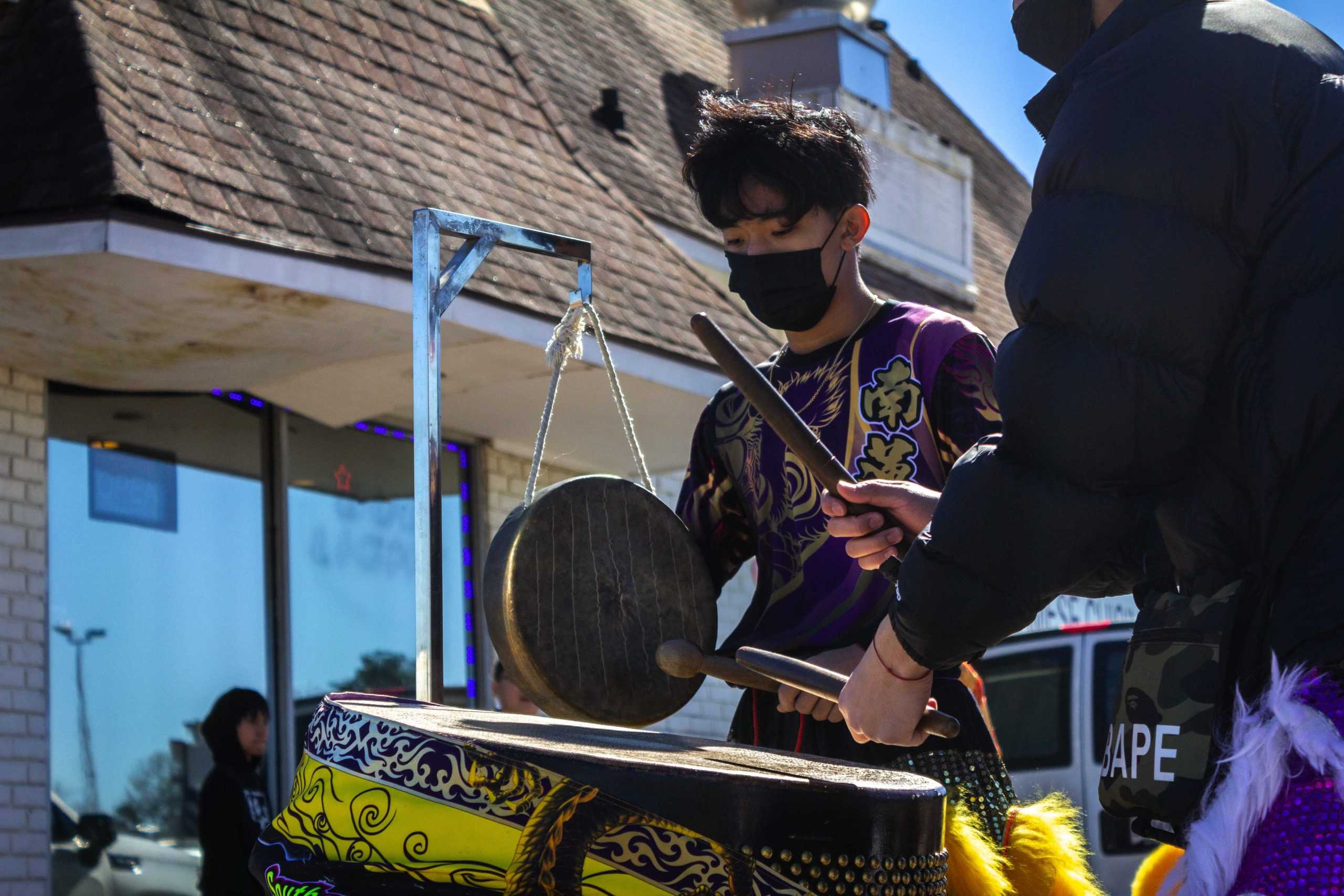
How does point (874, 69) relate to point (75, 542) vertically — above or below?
above

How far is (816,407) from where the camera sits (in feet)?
9.30

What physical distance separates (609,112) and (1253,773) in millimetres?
8176

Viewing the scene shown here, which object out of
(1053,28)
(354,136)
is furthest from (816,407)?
(354,136)

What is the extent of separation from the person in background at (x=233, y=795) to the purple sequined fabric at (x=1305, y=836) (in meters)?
5.06

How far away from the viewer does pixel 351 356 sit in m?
6.78

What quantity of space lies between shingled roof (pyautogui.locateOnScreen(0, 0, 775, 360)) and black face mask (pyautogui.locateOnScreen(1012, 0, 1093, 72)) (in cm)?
386

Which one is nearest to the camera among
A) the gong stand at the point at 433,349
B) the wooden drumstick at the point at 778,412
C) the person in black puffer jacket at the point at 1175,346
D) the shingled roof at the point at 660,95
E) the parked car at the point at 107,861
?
the person in black puffer jacket at the point at 1175,346

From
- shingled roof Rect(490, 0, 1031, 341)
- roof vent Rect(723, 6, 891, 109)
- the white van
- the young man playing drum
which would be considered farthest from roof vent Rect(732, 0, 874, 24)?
the young man playing drum

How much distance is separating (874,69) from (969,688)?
9589 millimetres

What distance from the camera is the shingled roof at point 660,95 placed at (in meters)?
9.23

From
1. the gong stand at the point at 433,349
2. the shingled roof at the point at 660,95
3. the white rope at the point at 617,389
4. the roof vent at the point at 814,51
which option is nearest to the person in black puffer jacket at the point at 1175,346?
the gong stand at the point at 433,349

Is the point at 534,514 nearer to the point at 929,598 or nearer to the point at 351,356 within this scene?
the point at 929,598

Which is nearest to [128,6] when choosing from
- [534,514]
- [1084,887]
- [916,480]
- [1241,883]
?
[534,514]

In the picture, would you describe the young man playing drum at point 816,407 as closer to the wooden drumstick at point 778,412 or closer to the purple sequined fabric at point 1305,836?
the wooden drumstick at point 778,412
